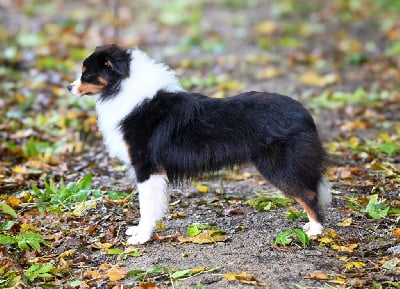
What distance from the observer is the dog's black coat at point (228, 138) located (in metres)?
4.87

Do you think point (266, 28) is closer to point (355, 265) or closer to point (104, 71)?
point (104, 71)

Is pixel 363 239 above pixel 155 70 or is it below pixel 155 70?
below

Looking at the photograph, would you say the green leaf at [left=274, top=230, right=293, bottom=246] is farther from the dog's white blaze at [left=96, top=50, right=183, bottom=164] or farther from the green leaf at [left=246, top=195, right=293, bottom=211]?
the dog's white blaze at [left=96, top=50, right=183, bottom=164]

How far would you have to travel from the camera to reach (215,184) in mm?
6633

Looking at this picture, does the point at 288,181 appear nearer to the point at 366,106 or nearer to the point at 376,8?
the point at 366,106

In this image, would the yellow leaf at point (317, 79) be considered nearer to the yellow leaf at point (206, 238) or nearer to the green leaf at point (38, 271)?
the yellow leaf at point (206, 238)

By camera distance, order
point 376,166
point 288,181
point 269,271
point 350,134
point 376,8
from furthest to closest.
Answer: point 376,8 < point 350,134 < point 376,166 < point 288,181 < point 269,271

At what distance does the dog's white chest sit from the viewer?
511 centimetres

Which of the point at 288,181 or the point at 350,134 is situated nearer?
the point at 288,181

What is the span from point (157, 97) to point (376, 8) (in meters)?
11.2

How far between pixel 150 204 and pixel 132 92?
89 centimetres

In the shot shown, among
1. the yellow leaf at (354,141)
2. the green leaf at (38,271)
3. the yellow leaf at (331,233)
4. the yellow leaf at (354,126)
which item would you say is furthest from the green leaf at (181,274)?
the yellow leaf at (354,126)

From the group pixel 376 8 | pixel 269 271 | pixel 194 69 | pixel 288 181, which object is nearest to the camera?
pixel 269 271

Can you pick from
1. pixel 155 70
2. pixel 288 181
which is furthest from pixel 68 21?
pixel 288 181
